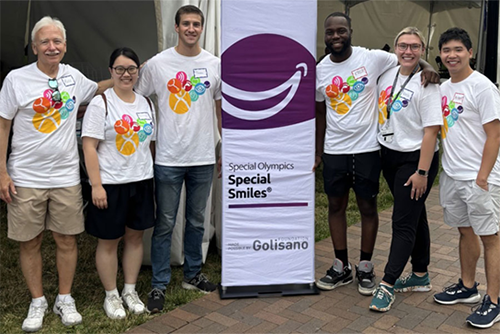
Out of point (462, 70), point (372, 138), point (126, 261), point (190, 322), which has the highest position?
point (462, 70)

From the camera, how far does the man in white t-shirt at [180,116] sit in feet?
11.2

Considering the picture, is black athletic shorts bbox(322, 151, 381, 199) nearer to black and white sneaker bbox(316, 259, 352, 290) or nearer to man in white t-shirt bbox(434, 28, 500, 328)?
man in white t-shirt bbox(434, 28, 500, 328)

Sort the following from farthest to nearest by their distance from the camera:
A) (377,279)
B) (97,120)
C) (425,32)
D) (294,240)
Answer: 1. (425,32)
2. (377,279)
3. (294,240)
4. (97,120)

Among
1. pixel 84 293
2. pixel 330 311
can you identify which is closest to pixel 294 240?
pixel 330 311

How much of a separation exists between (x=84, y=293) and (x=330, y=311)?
1.71m

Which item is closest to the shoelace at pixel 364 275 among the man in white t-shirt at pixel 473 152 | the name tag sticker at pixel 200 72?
the man in white t-shirt at pixel 473 152

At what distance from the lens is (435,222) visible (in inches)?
222

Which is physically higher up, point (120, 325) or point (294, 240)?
point (294, 240)

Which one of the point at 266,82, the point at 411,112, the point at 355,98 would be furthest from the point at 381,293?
the point at 266,82

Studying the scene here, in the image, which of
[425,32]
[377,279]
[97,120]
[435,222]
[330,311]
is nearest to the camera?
[97,120]

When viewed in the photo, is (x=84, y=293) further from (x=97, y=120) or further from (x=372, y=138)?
(x=372, y=138)

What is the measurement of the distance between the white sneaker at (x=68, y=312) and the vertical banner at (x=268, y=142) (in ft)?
3.26

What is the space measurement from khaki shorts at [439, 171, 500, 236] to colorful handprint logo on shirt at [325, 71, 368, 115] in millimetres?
774

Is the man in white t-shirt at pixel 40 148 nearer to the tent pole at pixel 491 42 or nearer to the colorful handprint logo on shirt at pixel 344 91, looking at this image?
the colorful handprint logo on shirt at pixel 344 91
